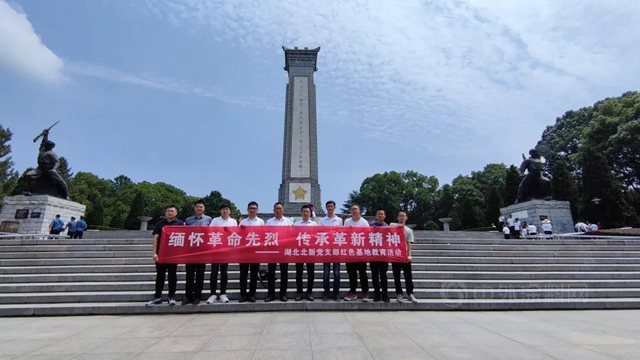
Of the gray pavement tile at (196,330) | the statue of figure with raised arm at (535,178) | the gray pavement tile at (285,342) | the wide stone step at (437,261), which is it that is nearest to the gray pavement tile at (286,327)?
the gray pavement tile at (285,342)

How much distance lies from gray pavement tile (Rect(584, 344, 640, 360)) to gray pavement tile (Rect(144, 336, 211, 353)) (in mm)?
3829

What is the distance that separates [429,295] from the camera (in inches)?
234

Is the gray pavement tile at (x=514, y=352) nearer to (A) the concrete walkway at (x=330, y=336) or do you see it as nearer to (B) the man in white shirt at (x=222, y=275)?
(A) the concrete walkway at (x=330, y=336)

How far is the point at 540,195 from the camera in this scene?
1659 cm

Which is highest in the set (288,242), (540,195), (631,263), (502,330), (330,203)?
(540,195)

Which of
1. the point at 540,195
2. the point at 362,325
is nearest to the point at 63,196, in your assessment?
the point at 362,325

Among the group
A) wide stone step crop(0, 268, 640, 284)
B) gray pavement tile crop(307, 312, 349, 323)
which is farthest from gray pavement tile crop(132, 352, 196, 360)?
wide stone step crop(0, 268, 640, 284)

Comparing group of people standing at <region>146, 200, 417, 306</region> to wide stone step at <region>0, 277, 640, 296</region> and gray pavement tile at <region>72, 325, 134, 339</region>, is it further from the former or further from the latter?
gray pavement tile at <region>72, 325, 134, 339</region>

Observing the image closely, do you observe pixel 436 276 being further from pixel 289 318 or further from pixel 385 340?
pixel 385 340

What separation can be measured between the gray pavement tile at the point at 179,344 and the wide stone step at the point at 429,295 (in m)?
2.04

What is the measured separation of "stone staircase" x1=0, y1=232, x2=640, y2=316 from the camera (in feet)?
17.6

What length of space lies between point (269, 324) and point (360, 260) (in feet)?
6.44

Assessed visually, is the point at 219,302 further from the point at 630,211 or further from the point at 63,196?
the point at 630,211

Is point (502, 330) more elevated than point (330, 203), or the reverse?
point (330, 203)
